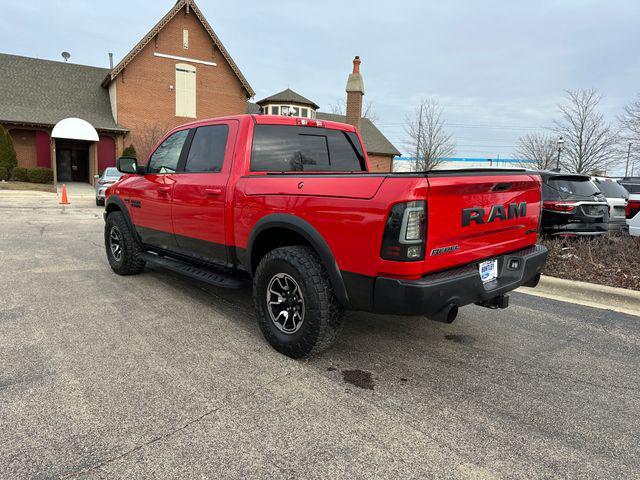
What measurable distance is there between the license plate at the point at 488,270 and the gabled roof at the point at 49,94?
2864 cm

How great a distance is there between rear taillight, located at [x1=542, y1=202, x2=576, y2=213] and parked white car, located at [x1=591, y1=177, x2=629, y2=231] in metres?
2.12

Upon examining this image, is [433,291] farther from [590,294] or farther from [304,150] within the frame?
[590,294]

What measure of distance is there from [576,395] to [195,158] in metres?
3.94

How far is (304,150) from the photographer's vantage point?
4.54 meters

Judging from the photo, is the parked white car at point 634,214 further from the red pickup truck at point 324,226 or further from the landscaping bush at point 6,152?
the landscaping bush at point 6,152

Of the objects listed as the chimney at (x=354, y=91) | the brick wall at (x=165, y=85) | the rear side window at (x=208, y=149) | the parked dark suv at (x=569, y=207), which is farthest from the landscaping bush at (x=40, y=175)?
the parked dark suv at (x=569, y=207)

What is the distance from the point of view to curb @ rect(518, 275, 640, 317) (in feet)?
17.4

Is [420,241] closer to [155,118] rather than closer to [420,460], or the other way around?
[420,460]

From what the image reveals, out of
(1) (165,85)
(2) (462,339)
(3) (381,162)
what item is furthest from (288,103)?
(2) (462,339)

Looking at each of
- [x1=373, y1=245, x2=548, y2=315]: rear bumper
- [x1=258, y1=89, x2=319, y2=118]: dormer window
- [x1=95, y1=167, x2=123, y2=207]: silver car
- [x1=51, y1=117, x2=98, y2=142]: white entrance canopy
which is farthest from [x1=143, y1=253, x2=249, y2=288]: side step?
[x1=258, y1=89, x2=319, y2=118]: dormer window

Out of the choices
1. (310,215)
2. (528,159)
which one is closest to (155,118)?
(528,159)

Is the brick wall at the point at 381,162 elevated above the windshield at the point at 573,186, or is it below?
A: above

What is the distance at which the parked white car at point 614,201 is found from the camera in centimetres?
908

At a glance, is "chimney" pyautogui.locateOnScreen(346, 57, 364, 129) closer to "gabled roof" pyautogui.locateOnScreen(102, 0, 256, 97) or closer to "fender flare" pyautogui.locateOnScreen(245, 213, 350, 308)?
"gabled roof" pyautogui.locateOnScreen(102, 0, 256, 97)
